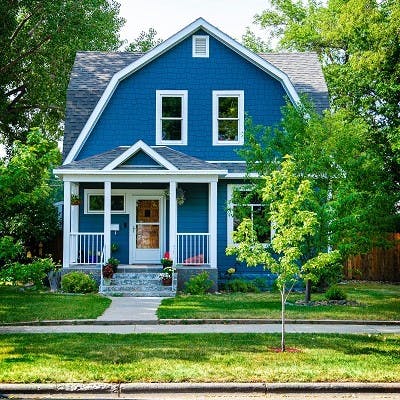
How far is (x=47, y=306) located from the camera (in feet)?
51.0

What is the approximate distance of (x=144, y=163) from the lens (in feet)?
66.8

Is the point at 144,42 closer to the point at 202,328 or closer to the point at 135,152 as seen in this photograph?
the point at 135,152

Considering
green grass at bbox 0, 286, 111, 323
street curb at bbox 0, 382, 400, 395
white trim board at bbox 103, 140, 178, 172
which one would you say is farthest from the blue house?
street curb at bbox 0, 382, 400, 395

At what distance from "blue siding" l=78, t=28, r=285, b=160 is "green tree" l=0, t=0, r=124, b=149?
7407mm

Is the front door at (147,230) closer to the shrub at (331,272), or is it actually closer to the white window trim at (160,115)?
the white window trim at (160,115)

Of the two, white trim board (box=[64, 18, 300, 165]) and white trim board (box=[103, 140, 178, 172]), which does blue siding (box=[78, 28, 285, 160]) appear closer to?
white trim board (box=[64, 18, 300, 165])

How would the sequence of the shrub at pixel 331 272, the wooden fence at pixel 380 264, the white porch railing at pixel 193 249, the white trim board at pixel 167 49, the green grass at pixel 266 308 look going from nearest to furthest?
the green grass at pixel 266 308, the shrub at pixel 331 272, the white porch railing at pixel 193 249, the white trim board at pixel 167 49, the wooden fence at pixel 380 264

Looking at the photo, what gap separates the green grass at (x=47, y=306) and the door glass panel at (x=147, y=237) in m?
4.12

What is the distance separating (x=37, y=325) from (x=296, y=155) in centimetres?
713

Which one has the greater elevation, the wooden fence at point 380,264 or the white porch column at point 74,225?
the white porch column at point 74,225

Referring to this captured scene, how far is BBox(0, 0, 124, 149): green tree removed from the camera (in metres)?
29.2

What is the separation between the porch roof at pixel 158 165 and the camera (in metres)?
20.1

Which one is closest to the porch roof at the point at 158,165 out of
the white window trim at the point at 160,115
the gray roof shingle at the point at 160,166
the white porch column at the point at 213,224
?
the gray roof shingle at the point at 160,166

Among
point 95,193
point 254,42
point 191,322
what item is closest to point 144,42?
point 254,42
